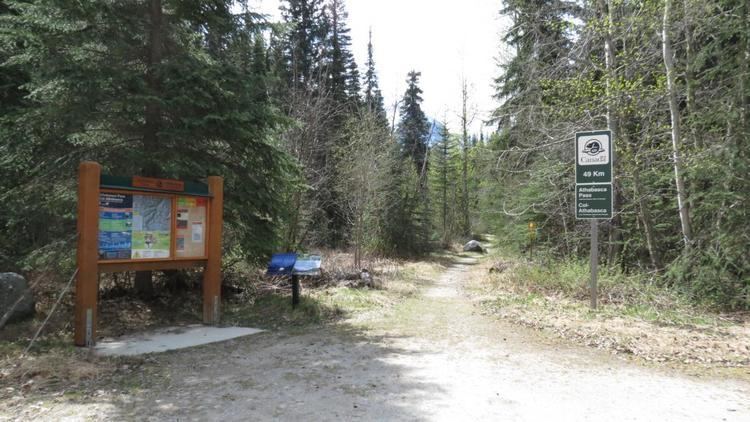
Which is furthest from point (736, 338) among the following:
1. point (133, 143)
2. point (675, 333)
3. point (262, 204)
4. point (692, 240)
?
point (133, 143)

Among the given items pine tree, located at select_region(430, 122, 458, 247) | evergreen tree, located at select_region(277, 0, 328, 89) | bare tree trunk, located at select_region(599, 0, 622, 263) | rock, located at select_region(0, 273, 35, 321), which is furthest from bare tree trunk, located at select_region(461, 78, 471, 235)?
rock, located at select_region(0, 273, 35, 321)

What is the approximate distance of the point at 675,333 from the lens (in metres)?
7.12

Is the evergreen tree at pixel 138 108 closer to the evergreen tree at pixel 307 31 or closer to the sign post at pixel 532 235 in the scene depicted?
the sign post at pixel 532 235

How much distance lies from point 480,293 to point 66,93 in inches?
405

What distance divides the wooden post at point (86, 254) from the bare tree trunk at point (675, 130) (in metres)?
11.1

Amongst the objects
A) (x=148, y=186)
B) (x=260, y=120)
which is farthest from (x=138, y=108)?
(x=260, y=120)

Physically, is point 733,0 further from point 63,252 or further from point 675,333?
point 63,252

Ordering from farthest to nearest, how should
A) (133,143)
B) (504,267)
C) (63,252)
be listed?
(504,267) → (133,143) → (63,252)

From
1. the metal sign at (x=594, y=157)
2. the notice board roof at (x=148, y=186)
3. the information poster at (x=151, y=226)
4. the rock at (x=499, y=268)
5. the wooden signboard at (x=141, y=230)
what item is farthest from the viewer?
the rock at (x=499, y=268)

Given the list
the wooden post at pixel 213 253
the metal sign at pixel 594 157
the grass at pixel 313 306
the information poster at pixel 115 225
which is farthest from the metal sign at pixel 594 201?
the information poster at pixel 115 225

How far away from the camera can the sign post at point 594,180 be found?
8.83m

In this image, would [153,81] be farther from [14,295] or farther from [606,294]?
[606,294]

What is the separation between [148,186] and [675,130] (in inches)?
418

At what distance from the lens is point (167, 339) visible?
280 inches
